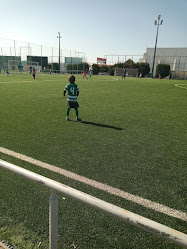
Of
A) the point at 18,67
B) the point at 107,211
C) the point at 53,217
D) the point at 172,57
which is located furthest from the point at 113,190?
the point at 172,57

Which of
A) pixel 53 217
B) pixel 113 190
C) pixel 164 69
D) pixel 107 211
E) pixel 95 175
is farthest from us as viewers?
pixel 164 69

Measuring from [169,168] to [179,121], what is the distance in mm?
3777

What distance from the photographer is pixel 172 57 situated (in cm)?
5453

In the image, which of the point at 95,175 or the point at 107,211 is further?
the point at 95,175

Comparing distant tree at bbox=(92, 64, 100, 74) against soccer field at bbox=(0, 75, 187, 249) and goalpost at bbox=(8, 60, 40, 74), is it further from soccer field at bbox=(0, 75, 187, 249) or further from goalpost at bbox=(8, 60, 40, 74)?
soccer field at bbox=(0, 75, 187, 249)

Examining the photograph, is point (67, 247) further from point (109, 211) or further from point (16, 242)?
point (109, 211)

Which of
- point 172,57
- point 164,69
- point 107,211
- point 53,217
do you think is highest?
point 172,57

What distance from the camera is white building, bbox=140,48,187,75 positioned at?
5220 cm

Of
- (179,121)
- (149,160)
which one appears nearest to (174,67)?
(179,121)

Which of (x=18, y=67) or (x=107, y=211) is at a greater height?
(x=18, y=67)

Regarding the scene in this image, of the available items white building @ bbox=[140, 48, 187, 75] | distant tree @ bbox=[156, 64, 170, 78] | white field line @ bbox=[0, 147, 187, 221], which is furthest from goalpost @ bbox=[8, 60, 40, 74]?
white field line @ bbox=[0, 147, 187, 221]

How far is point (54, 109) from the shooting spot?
8281 mm

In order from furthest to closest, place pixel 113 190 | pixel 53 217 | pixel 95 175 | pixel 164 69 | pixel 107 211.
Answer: pixel 164 69, pixel 95 175, pixel 113 190, pixel 53 217, pixel 107 211

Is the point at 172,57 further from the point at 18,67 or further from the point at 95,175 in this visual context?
the point at 95,175
